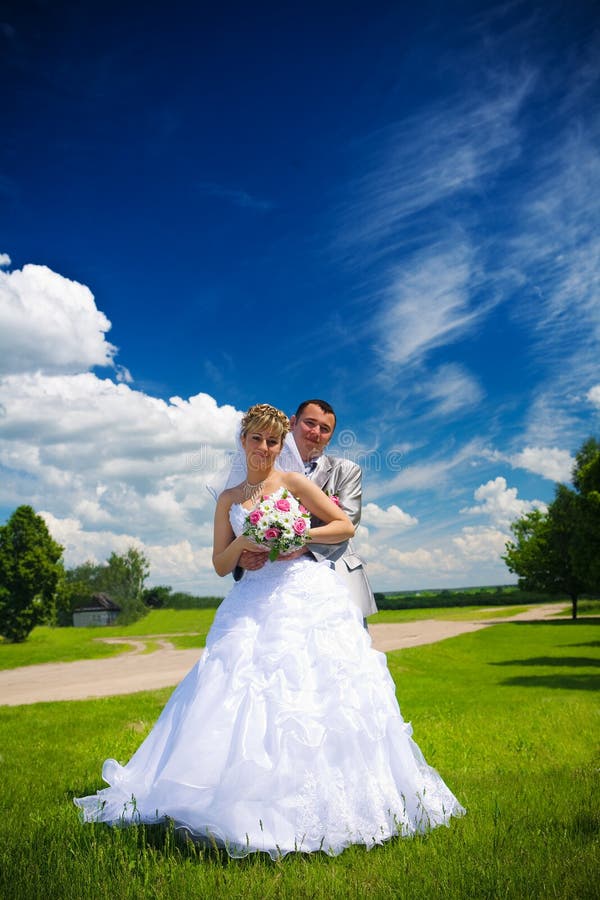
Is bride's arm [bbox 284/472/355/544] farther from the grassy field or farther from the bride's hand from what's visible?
the grassy field

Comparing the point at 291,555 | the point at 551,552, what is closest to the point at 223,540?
the point at 291,555

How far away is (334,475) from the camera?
6.67m

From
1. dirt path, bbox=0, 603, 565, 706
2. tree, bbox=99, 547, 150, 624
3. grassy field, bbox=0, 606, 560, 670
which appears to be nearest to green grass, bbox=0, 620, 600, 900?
dirt path, bbox=0, 603, 565, 706

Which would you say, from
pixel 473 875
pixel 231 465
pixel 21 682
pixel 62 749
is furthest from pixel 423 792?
pixel 21 682

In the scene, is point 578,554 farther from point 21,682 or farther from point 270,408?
point 270,408

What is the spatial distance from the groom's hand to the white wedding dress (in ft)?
0.62

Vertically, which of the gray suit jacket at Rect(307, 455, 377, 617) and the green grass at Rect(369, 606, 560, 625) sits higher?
the gray suit jacket at Rect(307, 455, 377, 617)

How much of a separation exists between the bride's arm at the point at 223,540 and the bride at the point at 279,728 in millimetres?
13

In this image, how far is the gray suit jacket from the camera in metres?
6.43

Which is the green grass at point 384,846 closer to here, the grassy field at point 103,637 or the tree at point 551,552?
the grassy field at point 103,637

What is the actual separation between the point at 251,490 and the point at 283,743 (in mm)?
2248

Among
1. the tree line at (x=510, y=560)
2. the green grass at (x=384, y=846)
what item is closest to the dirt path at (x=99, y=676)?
the green grass at (x=384, y=846)

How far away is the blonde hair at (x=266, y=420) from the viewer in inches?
231

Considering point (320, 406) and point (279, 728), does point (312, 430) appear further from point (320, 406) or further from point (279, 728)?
point (279, 728)
